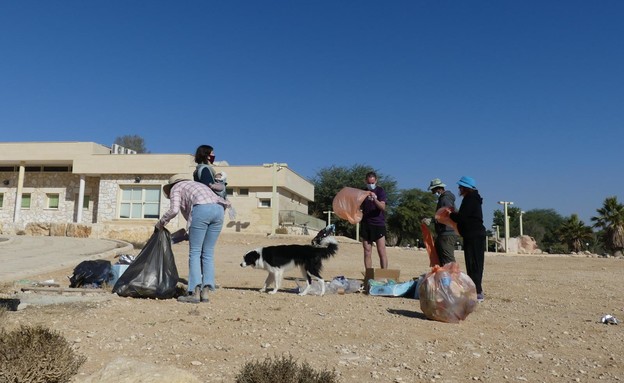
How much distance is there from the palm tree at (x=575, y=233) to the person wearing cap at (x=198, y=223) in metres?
45.2

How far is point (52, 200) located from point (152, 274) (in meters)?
30.3

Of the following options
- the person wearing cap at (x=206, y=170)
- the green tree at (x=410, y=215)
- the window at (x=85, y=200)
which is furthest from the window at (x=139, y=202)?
the person wearing cap at (x=206, y=170)

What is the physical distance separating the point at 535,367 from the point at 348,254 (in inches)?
613

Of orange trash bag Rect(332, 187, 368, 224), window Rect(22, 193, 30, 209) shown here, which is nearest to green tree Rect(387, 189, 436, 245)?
window Rect(22, 193, 30, 209)

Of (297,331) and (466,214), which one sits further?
(466,214)

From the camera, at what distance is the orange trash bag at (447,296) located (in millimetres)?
5625

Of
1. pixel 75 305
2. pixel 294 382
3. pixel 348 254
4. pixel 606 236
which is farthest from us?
pixel 606 236

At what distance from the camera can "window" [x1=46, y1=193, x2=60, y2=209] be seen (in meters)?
33.0

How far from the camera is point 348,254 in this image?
19.5m

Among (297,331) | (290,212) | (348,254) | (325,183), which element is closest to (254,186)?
(290,212)

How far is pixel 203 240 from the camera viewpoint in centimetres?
664

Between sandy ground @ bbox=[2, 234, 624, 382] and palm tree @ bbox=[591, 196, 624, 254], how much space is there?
36.3m

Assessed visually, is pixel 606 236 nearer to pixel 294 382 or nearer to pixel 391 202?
pixel 391 202

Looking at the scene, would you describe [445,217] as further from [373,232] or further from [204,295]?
[204,295]
